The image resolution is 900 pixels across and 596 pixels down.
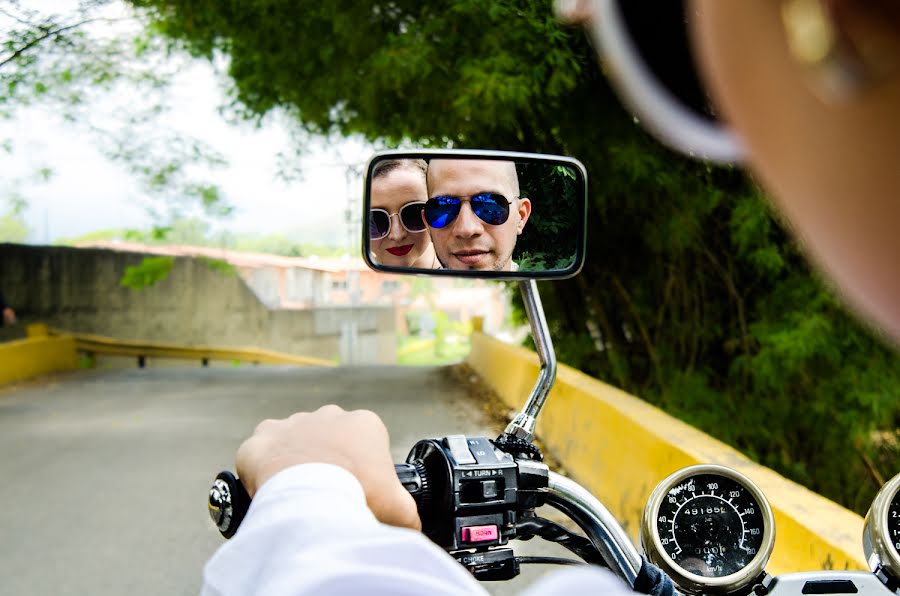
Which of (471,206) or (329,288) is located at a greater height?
(471,206)

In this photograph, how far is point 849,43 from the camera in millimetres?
404

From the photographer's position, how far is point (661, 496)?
1669 mm

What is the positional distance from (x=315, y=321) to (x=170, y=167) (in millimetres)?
14570

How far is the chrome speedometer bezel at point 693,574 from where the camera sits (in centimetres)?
151

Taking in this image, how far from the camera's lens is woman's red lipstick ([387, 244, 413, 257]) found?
1.53m

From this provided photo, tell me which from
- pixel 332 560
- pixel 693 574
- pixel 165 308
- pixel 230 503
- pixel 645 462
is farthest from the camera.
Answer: pixel 165 308

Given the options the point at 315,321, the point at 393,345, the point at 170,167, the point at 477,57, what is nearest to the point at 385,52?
the point at 477,57

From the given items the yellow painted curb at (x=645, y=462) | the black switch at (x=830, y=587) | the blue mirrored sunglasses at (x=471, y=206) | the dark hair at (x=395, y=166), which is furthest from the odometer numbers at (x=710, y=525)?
the yellow painted curb at (x=645, y=462)

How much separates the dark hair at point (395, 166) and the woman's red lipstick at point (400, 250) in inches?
5.1

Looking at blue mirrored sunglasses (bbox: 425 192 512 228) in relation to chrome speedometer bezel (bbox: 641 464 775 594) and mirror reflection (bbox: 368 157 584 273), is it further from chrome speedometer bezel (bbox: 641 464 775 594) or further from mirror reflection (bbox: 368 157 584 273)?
chrome speedometer bezel (bbox: 641 464 775 594)

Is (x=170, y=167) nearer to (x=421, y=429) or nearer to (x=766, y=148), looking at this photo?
(x=421, y=429)

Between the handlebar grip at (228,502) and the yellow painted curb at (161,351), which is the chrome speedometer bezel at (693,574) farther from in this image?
the yellow painted curb at (161,351)

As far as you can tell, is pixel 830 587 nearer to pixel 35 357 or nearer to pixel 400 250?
pixel 400 250

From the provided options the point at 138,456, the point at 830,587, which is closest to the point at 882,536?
the point at 830,587
